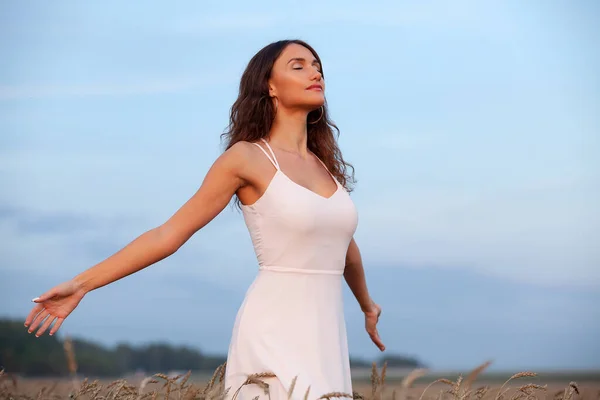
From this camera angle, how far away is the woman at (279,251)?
3.41m

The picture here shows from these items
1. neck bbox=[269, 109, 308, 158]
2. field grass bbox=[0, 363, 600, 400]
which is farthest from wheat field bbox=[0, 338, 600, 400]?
neck bbox=[269, 109, 308, 158]

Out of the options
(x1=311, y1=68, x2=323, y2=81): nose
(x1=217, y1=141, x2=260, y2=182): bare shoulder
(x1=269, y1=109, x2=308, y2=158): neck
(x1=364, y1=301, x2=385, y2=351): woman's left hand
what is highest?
(x1=311, y1=68, x2=323, y2=81): nose

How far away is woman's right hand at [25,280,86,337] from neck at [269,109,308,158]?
1.33m

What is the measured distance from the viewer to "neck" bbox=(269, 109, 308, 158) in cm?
405

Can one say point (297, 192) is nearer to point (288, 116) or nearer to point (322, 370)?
point (288, 116)

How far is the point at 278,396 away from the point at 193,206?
98 centimetres

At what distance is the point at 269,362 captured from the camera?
11.1 feet

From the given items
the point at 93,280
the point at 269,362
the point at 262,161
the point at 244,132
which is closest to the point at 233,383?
the point at 269,362

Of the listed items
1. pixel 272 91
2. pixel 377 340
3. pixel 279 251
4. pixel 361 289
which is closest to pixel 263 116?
pixel 272 91

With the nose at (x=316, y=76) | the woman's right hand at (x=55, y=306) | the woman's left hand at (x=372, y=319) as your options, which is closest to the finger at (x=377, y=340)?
the woman's left hand at (x=372, y=319)

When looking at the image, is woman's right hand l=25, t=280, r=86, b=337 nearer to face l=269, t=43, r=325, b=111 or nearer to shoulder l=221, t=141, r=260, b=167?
shoulder l=221, t=141, r=260, b=167

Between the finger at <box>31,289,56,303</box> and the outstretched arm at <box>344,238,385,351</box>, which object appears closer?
the finger at <box>31,289,56,303</box>

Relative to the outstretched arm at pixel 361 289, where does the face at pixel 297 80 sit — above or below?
above

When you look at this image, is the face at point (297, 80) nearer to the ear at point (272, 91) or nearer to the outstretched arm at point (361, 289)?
the ear at point (272, 91)
